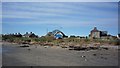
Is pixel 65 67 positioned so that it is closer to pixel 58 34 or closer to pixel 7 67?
pixel 7 67

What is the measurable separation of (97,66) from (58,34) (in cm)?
4084

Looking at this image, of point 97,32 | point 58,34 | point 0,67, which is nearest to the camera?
point 0,67

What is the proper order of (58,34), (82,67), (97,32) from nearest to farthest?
(82,67) < (58,34) < (97,32)

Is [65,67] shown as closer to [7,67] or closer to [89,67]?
[89,67]

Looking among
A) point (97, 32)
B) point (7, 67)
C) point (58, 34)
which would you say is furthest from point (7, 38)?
point (7, 67)

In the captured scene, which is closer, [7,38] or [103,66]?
[103,66]

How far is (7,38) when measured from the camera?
7256cm

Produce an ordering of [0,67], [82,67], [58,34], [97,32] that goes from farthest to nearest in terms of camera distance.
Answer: [97,32], [58,34], [82,67], [0,67]

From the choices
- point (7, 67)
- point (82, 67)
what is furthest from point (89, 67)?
point (7, 67)

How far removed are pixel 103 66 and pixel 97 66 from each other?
1.36ft

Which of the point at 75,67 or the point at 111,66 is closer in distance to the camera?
the point at 75,67

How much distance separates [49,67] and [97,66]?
139 inches

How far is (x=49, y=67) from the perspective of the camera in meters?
15.1

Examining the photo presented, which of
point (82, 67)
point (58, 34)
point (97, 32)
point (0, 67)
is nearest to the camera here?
point (0, 67)
